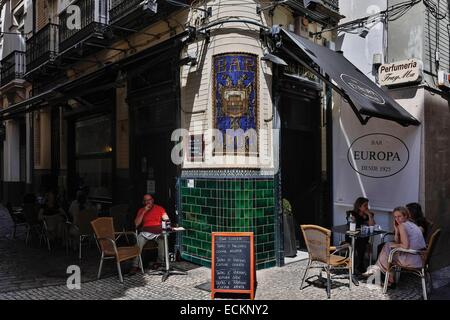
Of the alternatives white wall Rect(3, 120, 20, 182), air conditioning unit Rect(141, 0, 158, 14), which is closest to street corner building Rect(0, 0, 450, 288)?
air conditioning unit Rect(141, 0, 158, 14)

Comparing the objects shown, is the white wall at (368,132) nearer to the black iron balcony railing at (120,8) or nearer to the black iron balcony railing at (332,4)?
the black iron balcony railing at (332,4)

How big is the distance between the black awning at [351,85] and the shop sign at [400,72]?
0.87 feet

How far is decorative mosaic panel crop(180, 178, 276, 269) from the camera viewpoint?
7215 mm

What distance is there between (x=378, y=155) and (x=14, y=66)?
15.4 metres

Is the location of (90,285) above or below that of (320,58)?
below

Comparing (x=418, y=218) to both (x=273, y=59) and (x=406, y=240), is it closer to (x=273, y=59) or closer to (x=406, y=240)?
(x=406, y=240)

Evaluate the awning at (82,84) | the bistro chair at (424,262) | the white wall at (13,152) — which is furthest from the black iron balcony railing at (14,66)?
the bistro chair at (424,262)

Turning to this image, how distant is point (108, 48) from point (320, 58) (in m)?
5.54

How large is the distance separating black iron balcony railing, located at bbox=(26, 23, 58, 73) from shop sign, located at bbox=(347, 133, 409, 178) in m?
9.37

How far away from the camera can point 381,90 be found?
7609 millimetres

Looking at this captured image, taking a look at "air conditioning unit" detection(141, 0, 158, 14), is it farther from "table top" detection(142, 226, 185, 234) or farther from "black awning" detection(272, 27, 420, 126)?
"table top" detection(142, 226, 185, 234)

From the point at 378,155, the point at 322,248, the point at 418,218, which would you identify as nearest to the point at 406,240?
the point at 418,218
